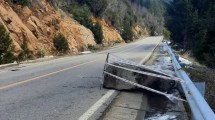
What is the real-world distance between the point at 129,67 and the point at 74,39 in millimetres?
35396

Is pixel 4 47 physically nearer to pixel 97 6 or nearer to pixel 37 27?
pixel 37 27

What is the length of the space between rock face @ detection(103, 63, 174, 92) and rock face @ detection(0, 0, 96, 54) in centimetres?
1845

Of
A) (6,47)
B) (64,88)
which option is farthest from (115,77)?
(6,47)

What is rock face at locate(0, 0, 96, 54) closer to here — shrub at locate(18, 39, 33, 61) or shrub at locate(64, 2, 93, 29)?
shrub at locate(18, 39, 33, 61)

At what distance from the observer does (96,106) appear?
27.9 ft

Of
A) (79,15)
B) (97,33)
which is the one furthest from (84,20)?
(97,33)

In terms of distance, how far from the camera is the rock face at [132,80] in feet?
33.3

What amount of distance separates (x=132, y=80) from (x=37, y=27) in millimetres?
27843

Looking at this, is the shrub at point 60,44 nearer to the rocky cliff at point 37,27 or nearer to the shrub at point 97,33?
the rocky cliff at point 37,27

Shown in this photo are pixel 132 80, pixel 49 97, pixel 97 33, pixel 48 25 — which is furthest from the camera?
pixel 97 33

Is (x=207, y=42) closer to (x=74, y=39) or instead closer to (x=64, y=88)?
(x=74, y=39)

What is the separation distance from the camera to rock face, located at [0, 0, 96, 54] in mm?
31828

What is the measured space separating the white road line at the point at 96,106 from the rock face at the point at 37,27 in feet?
63.2

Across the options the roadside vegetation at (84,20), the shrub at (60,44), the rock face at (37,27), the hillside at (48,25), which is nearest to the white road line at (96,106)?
the hillside at (48,25)
